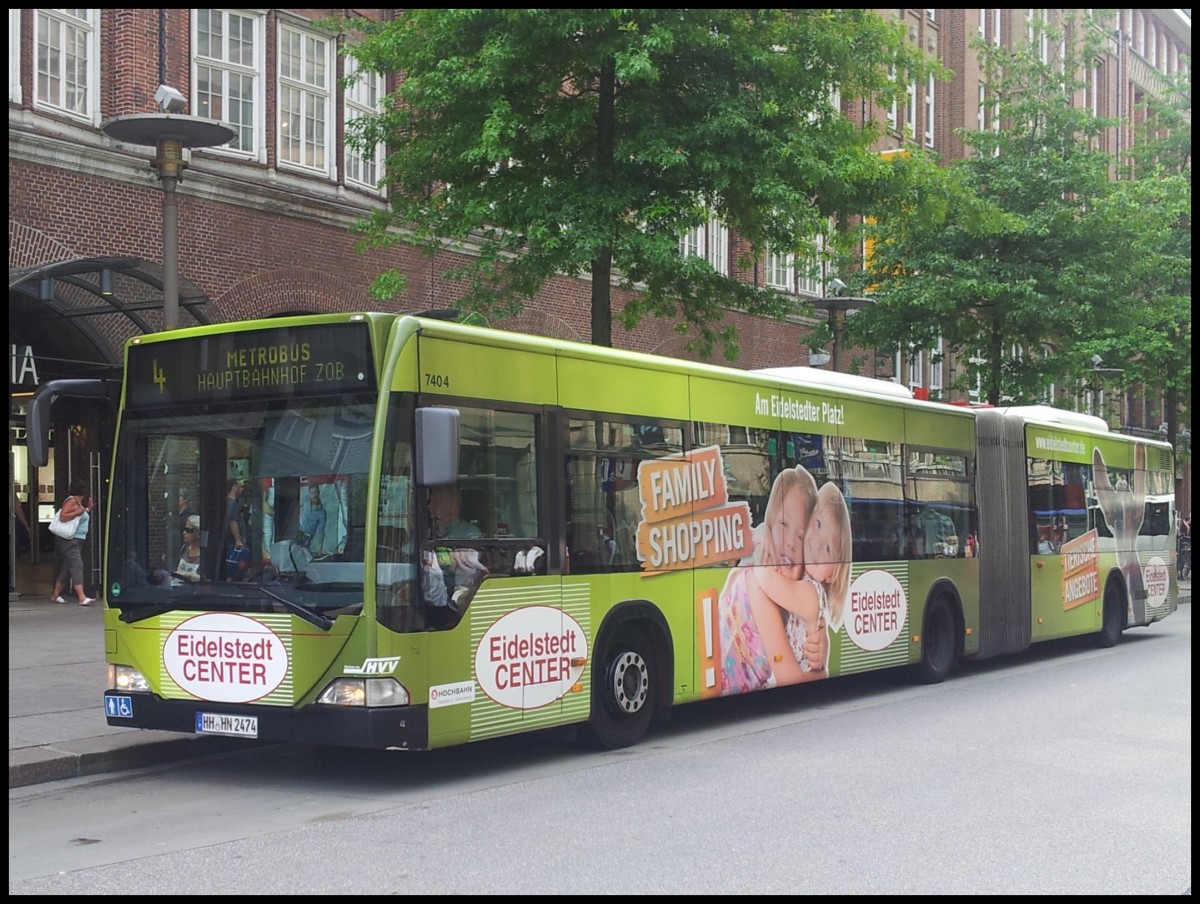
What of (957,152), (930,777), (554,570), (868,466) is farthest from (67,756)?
(957,152)

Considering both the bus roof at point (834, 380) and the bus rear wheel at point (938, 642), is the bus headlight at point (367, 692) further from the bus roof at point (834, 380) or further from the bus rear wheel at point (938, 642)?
the bus rear wheel at point (938, 642)

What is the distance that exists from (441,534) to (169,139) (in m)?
5.25

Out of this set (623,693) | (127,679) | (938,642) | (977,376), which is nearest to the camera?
(127,679)

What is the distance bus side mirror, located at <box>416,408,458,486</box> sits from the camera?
846 cm

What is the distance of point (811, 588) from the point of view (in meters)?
13.1

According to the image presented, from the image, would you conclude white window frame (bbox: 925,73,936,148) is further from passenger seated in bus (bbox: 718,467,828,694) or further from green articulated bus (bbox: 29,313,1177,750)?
passenger seated in bus (bbox: 718,467,828,694)

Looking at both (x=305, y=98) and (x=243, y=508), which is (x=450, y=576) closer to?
(x=243, y=508)

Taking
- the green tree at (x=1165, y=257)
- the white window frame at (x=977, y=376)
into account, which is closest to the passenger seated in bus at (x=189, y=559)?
the white window frame at (x=977, y=376)

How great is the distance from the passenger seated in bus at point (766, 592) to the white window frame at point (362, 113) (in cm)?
1198

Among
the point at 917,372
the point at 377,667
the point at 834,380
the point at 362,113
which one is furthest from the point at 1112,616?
the point at 917,372

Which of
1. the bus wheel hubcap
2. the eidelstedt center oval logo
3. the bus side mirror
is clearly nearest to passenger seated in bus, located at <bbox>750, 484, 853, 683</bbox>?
the bus wheel hubcap

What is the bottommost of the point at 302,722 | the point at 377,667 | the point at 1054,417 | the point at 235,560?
the point at 302,722

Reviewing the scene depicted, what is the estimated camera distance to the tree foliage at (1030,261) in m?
27.8

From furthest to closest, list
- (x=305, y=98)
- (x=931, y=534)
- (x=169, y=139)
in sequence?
1. (x=305, y=98)
2. (x=931, y=534)
3. (x=169, y=139)
